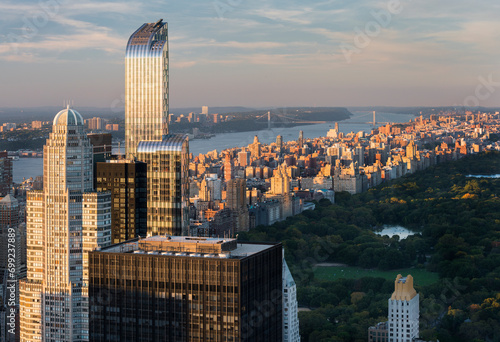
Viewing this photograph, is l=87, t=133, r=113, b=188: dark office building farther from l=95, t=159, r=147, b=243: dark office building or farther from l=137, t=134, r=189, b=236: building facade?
l=137, t=134, r=189, b=236: building facade

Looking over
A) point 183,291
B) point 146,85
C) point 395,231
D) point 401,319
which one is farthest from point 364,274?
point 183,291

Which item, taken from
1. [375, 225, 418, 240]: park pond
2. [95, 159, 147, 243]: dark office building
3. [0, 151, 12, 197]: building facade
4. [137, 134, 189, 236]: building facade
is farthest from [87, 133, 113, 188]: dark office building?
[375, 225, 418, 240]: park pond

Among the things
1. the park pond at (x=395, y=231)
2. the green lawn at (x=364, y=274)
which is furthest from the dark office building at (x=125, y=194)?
the park pond at (x=395, y=231)

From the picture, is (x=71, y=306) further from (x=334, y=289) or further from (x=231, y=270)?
(x=334, y=289)

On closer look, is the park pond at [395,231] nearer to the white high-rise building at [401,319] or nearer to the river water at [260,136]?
the river water at [260,136]

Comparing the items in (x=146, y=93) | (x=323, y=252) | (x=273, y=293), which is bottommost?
(x=323, y=252)

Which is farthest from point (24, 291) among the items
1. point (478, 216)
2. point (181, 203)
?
point (478, 216)
